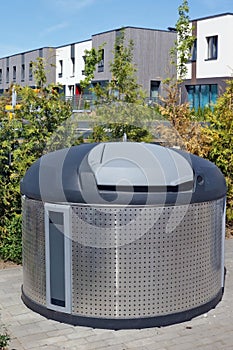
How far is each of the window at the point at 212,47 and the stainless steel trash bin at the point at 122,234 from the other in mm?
30890

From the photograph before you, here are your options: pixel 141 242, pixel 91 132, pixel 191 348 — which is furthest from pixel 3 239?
pixel 191 348

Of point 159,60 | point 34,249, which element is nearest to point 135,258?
point 34,249

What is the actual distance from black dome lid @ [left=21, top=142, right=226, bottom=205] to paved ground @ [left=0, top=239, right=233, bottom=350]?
1.26 meters

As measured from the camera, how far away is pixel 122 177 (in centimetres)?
479

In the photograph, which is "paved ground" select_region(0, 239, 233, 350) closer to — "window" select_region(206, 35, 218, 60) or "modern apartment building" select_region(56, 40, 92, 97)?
"window" select_region(206, 35, 218, 60)

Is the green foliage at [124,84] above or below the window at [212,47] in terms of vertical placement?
below

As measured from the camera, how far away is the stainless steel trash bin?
15.8 ft

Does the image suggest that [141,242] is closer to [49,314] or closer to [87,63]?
[49,314]

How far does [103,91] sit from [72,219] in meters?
4.51

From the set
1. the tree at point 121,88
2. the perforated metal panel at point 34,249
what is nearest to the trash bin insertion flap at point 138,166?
the perforated metal panel at point 34,249

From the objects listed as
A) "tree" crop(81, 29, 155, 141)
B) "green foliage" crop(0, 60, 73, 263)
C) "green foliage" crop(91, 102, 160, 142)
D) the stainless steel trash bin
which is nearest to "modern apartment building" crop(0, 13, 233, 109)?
"tree" crop(81, 29, 155, 141)

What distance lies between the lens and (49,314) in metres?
5.25

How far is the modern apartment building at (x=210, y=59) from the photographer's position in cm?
3344

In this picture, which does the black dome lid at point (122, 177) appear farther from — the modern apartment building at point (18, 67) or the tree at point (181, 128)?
the modern apartment building at point (18, 67)
